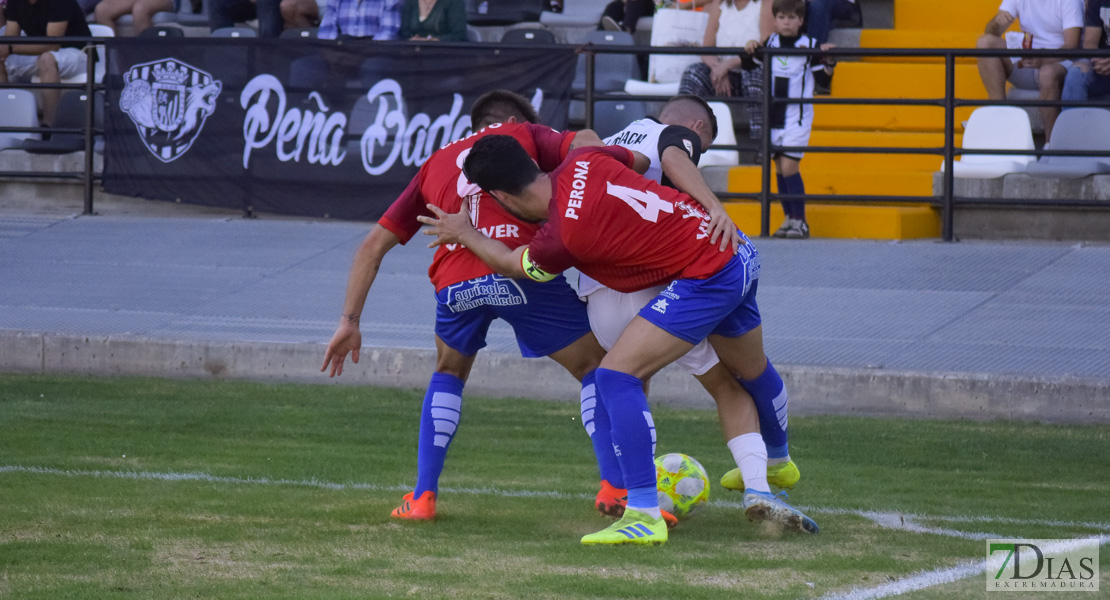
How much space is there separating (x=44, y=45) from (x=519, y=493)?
34.7 ft

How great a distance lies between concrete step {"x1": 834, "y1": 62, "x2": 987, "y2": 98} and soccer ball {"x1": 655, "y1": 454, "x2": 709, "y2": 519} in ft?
30.8

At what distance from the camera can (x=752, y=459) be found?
5.79m

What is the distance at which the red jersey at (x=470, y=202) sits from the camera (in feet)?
19.2

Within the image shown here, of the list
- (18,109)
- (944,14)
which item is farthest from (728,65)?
(18,109)

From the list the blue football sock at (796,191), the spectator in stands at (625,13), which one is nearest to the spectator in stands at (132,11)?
the spectator in stands at (625,13)

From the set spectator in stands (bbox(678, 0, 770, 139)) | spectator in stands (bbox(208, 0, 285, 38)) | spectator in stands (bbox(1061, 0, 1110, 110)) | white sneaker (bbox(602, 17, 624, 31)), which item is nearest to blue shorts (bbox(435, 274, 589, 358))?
spectator in stands (bbox(678, 0, 770, 139))

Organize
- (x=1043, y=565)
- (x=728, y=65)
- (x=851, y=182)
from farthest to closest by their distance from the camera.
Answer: (x=851, y=182)
(x=728, y=65)
(x=1043, y=565)

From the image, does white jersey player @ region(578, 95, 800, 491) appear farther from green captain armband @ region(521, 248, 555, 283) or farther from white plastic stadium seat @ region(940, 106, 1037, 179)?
white plastic stadium seat @ region(940, 106, 1037, 179)

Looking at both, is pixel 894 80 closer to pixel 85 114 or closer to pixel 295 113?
pixel 295 113

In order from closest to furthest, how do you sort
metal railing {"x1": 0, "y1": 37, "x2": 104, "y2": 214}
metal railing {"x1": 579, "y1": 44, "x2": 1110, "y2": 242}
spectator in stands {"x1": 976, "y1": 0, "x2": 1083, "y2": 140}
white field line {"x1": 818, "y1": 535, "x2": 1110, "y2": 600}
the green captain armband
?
white field line {"x1": 818, "y1": 535, "x2": 1110, "y2": 600}
the green captain armband
metal railing {"x1": 579, "y1": 44, "x2": 1110, "y2": 242}
spectator in stands {"x1": 976, "y1": 0, "x2": 1083, "y2": 140}
metal railing {"x1": 0, "y1": 37, "x2": 104, "y2": 214}

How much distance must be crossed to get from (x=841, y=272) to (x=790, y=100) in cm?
193

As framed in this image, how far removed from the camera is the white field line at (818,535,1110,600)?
4.61 metres

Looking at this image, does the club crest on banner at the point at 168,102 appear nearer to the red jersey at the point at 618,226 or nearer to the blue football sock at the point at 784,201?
the blue football sock at the point at 784,201

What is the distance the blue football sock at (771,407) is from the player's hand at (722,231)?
683mm
